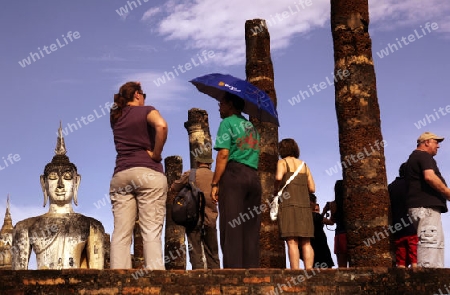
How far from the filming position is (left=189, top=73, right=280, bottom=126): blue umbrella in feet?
27.2

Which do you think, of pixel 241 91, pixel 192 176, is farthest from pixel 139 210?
pixel 192 176

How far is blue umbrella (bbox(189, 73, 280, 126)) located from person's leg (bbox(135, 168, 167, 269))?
1448mm

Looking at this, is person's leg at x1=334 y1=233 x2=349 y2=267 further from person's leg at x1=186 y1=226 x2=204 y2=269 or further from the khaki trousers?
the khaki trousers

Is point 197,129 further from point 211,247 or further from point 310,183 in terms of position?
point 310,183

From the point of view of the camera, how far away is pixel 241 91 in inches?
324

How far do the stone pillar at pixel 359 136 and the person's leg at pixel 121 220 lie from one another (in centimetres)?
473

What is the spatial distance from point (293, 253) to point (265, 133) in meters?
7.22

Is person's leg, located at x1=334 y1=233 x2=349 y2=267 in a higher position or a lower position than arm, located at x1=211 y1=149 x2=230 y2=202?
lower

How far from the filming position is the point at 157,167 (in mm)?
7648

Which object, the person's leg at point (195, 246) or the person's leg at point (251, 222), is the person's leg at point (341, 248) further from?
the person's leg at point (251, 222)

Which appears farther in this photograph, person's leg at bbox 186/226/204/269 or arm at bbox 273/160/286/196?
person's leg at bbox 186/226/204/269

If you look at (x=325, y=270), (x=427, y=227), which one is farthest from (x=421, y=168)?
(x=325, y=270)

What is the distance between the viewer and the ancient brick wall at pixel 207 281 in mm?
7027

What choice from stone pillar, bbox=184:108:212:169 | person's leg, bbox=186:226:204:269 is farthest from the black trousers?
stone pillar, bbox=184:108:212:169
